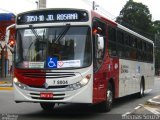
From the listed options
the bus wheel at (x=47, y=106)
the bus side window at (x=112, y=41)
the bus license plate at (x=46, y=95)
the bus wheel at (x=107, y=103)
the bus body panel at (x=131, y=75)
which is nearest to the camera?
the bus license plate at (x=46, y=95)

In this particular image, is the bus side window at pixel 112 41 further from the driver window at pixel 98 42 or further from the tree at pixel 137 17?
the tree at pixel 137 17

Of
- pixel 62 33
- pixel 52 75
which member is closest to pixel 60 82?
pixel 52 75

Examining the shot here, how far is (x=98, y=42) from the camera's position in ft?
45.3

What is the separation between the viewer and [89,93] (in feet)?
43.3

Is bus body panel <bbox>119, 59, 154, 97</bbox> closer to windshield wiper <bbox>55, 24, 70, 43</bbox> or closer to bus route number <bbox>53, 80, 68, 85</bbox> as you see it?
windshield wiper <bbox>55, 24, 70, 43</bbox>

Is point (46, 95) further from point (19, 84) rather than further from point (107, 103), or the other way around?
point (107, 103)

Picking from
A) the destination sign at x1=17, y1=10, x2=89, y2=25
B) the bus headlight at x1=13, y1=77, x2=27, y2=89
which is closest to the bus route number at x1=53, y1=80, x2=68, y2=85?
the bus headlight at x1=13, y1=77, x2=27, y2=89

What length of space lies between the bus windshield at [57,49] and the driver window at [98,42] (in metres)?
0.29

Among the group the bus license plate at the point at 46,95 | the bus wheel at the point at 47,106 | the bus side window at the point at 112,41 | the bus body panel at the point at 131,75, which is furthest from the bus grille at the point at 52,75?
the bus body panel at the point at 131,75

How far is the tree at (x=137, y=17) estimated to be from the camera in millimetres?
95938

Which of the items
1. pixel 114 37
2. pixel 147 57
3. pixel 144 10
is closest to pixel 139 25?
pixel 144 10

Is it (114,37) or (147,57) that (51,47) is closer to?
(114,37)

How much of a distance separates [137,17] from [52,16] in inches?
3343

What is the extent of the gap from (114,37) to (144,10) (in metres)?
85.5
